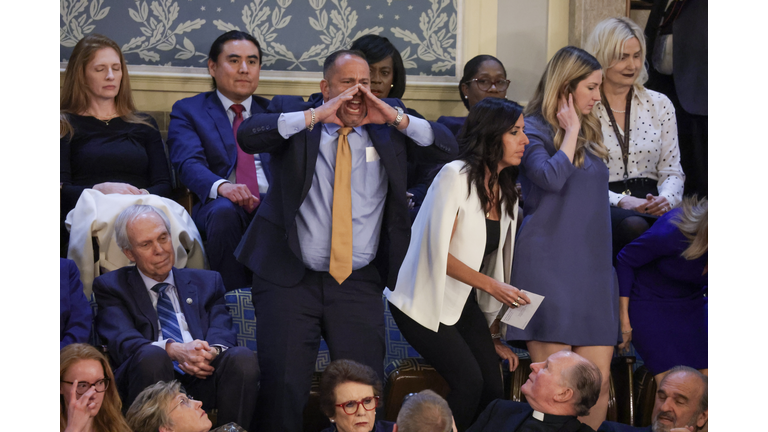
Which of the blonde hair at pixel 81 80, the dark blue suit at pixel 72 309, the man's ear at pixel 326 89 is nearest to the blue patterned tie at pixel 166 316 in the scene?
the dark blue suit at pixel 72 309

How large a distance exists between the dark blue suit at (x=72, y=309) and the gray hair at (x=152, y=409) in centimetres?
35

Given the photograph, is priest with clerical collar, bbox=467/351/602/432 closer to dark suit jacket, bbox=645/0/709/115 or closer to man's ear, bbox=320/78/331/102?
man's ear, bbox=320/78/331/102

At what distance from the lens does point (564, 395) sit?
2.54 m

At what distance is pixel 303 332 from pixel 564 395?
0.84m

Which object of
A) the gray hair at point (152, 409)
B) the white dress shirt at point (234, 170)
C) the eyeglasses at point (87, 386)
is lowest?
the gray hair at point (152, 409)

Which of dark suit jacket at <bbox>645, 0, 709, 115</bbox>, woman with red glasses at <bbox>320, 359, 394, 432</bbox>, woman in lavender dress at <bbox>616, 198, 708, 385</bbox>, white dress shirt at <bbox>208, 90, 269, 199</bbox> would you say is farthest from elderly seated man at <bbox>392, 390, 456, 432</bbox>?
dark suit jacket at <bbox>645, 0, 709, 115</bbox>

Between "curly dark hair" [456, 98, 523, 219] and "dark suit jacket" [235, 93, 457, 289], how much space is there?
0.08 m

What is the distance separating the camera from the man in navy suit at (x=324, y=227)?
2.70 meters

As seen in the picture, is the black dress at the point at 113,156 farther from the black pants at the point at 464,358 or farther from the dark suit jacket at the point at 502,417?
the dark suit jacket at the point at 502,417

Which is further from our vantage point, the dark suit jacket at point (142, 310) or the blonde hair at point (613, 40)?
the blonde hair at point (613, 40)

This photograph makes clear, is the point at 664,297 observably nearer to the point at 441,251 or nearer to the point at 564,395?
the point at 564,395

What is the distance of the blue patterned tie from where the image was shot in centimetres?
282

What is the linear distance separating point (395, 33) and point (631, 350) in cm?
201

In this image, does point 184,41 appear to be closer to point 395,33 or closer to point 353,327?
point 395,33
